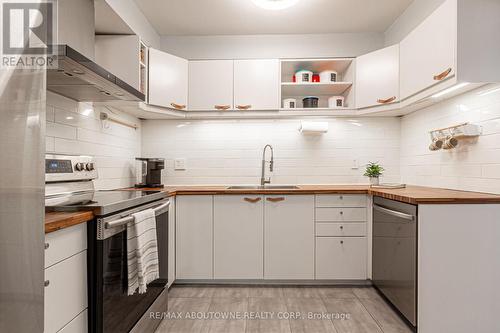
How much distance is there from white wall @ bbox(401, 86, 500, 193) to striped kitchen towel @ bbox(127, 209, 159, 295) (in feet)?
7.00

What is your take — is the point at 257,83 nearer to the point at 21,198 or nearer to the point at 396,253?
the point at 396,253

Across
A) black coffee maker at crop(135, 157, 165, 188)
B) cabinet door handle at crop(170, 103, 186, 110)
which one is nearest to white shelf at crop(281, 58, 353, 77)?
cabinet door handle at crop(170, 103, 186, 110)

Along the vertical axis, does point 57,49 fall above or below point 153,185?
above

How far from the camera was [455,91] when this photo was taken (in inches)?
80.4

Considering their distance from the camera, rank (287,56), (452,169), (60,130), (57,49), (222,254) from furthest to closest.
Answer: (287,56)
(222,254)
(452,169)
(60,130)
(57,49)

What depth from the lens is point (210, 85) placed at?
2826 mm

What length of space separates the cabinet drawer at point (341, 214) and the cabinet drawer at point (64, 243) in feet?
6.01

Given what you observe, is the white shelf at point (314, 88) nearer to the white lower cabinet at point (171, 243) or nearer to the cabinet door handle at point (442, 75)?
the cabinet door handle at point (442, 75)

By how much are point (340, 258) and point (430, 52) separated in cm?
173

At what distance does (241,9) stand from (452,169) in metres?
2.16

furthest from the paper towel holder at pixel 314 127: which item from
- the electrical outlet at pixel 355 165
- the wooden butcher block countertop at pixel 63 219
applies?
the wooden butcher block countertop at pixel 63 219

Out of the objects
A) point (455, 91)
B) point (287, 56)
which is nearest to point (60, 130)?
point (287, 56)

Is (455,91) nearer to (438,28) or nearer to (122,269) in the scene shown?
(438,28)

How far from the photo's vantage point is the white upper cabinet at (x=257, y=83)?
2.79 meters
